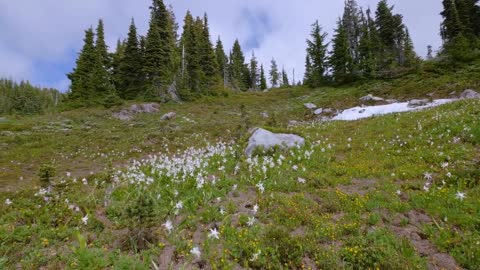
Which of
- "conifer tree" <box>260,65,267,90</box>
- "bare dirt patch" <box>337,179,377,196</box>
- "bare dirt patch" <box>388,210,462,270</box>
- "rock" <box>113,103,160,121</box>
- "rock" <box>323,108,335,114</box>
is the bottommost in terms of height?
"bare dirt patch" <box>388,210,462,270</box>

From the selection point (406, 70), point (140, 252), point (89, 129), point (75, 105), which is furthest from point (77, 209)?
point (406, 70)

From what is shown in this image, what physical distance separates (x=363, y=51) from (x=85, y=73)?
51.9 meters

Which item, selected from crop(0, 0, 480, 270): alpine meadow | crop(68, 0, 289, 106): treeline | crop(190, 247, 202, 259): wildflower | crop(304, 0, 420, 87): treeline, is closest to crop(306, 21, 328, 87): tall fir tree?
crop(304, 0, 420, 87): treeline

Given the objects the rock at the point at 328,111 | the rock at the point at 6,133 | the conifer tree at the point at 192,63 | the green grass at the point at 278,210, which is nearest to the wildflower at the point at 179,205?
the green grass at the point at 278,210

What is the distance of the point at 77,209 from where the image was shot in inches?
297

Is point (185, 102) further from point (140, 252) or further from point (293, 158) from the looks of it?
point (140, 252)

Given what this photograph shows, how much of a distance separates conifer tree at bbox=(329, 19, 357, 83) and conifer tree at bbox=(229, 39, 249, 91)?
34.3m

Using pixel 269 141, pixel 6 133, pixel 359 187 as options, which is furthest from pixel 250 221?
pixel 6 133

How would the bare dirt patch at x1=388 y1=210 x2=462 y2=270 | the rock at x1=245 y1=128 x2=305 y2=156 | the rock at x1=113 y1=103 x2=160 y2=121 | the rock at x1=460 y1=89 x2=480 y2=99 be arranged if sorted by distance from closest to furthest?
the bare dirt patch at x1=388 y1=210 x2=462 y2=270
the rock at x1=245 y1=128 x2=305 y2=156
the rock at x1=460 y1=89 x2=480 y2=99
the rock at x1=113 y1=103 x2=160 y2=121

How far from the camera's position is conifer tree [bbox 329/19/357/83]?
51656 millimetres

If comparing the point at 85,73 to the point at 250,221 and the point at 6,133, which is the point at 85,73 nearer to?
the point at 6,133

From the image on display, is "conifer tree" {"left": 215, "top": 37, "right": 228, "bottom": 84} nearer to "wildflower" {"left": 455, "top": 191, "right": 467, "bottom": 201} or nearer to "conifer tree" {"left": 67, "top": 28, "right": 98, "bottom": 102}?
"conifer tree" {"left": 67, "top": 28, "right": 98, "bottom": 102}

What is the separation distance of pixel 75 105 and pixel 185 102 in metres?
17.6

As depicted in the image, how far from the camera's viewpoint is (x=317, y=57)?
191 ft
